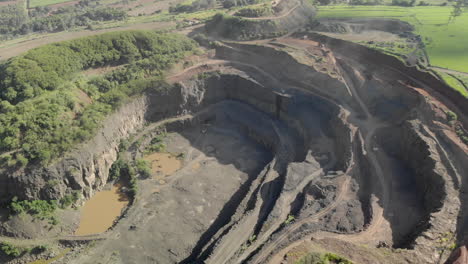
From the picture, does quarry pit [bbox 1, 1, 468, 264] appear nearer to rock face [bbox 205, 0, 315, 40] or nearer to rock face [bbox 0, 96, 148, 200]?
rock face [bbox 0, 96, 148, 200]

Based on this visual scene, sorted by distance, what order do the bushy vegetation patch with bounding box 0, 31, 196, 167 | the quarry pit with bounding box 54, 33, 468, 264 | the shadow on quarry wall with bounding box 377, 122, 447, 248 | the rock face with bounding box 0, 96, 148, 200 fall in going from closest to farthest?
the shadow on quarry wall with bounding box 377, 122, 447, 248 → the quarry pit with bounding box 54, 33, 468, 264 → the rock face with bounding box 0, 96, 148, 200 → the bushy vegetation patch with bounding box 0, 31, 196, 167

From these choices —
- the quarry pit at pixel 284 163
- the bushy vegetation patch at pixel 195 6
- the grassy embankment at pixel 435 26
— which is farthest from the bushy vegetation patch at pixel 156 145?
the bushy vegetation patch at pixel 195 6

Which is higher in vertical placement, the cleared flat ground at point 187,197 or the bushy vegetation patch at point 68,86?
the bushy vegetation patch at point 68,86

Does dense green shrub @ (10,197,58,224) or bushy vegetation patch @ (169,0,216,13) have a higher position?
bushy vegetation patch @ (169,0,216,13)

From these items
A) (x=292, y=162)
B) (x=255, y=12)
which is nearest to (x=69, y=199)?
(x=292, y=162)

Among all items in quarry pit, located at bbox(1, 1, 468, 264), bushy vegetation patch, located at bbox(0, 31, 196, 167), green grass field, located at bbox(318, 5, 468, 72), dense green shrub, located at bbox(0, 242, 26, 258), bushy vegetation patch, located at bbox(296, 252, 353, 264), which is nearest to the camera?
bushy vegetation patch, located at bbox(296, 252, 353, 264)

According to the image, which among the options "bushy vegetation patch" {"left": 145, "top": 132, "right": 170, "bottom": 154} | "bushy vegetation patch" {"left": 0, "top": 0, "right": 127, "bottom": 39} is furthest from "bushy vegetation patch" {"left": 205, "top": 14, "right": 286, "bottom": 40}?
"bushy vegetation patch" {"left": 0, "top": 0, "right": 127, "bottom": 39}

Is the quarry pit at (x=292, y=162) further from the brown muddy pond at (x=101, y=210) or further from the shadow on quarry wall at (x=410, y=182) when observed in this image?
the brown muddy pond at (x=101, y=210)

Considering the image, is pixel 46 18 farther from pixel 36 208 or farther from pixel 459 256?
pixel 459 256
